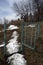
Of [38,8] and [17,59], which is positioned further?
[38,8]

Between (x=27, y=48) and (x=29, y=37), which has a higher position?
(x=29, y=37)

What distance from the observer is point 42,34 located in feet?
28.9

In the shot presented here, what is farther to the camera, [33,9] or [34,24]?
[33,9]

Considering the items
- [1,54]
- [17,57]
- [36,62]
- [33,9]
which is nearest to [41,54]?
[36,62]

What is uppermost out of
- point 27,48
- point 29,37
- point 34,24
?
point 34,24

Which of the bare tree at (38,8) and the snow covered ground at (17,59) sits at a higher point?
the bare tree at (38,8)

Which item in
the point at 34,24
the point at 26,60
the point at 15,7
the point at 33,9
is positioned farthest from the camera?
the point at 15,7

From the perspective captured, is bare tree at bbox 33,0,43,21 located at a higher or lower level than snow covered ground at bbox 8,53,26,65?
higher

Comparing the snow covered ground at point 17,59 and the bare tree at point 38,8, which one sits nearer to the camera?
the snow covered ground at point 17,59

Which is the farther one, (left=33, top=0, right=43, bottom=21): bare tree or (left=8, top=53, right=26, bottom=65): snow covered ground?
(left=33, top=0, right=43, bottom=21): bare tree

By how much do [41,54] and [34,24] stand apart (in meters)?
1.39

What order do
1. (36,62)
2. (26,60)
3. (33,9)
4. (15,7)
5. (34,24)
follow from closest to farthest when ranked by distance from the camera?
(36,62) < (26,60) < (34,24) < (33,9) < (15,7)

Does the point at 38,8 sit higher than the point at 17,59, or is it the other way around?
the point at 38,8

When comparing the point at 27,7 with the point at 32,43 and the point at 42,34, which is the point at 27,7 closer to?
the point at 42,34
